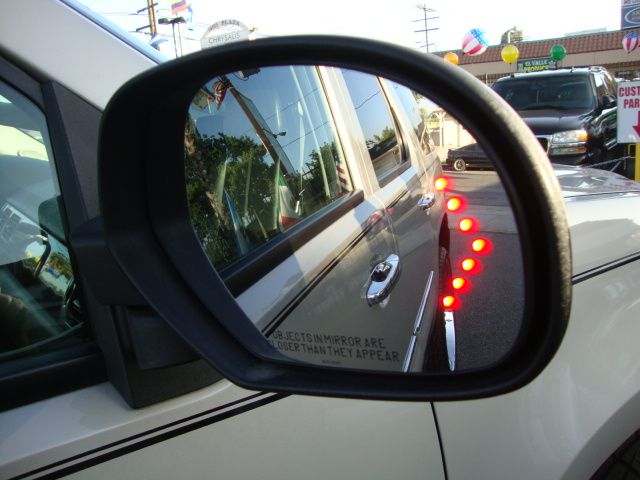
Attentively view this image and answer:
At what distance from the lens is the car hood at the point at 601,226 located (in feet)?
6.27

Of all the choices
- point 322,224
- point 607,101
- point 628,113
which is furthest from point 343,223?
point 607,101

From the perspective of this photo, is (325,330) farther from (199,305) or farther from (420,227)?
(420,227)

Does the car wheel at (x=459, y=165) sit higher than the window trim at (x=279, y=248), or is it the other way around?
the car wheel at (x=459, y=165)

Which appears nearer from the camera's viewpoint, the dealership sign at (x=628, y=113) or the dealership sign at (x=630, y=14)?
the dealership sign at (x=628, y=113)

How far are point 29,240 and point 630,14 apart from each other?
2049 centimetres

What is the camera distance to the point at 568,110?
10977mm

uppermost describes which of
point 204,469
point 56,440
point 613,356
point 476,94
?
point 476,94

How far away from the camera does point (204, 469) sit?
1.15 m

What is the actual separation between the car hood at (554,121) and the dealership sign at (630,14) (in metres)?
8.87

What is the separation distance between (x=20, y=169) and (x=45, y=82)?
190 millimetres

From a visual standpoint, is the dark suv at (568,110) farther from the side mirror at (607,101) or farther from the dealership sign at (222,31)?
the dealership sign at (222,31)

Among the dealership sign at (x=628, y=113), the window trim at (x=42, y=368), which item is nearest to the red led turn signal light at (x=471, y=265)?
the window trim at (x=42, y=368)

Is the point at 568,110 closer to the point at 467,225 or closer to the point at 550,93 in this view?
the point at 550,93

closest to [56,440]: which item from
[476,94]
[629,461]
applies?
[476,94]
